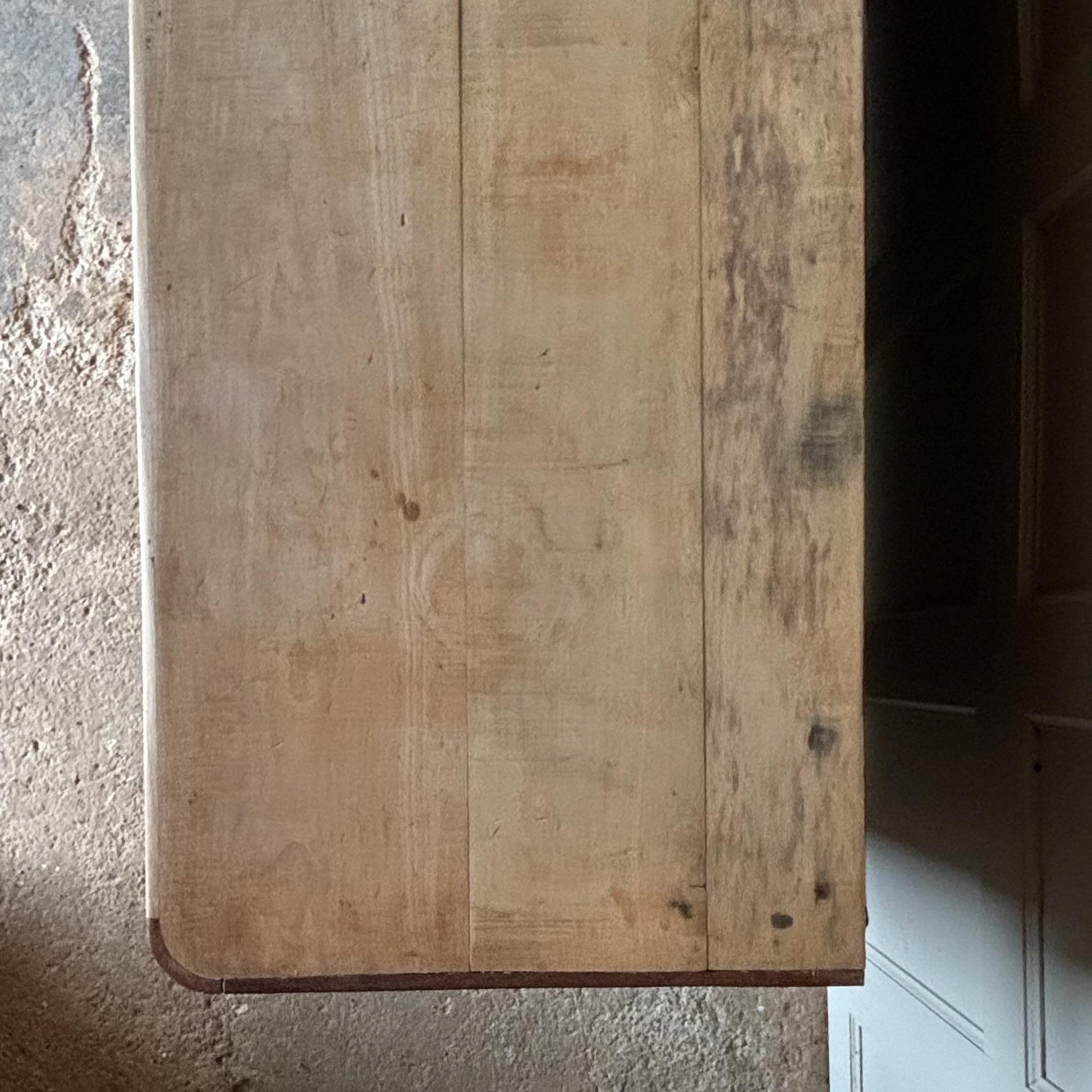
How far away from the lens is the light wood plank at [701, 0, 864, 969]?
2.52ft

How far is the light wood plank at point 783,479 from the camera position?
0.77 metres

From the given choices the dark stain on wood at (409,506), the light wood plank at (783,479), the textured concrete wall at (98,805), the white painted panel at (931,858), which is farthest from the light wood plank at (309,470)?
the textured concrete wall at (98,805)

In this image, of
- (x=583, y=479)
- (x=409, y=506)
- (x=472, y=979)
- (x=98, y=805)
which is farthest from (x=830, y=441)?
(x=98, y=805)

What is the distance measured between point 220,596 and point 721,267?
475 mm

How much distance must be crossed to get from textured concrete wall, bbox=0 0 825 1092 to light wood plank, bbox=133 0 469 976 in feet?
3.11

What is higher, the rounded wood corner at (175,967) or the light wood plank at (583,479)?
the light wood plank at (583,479)

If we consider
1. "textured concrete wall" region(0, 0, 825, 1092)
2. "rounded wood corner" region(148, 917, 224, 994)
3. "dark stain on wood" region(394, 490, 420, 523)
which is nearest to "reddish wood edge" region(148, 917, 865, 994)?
"rounded wood corner" region(148, 917, 224, 994)

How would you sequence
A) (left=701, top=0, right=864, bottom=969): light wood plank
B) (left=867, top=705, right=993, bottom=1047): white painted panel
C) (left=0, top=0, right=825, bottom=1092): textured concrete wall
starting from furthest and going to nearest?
(left=0, top=0, right=825, bottom=1092): textured concrete wall → (left=867, top=705, right=993, bottom=1047): white painted panel → (left=701, top=0, right=864, bottom=969): light wood plank

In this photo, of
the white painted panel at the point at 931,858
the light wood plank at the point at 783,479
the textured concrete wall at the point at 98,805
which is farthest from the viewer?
the textured concrete wall at the point at 98,805

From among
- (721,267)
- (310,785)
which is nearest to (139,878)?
(310,785)

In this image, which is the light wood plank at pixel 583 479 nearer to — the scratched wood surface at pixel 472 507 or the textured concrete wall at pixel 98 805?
the scratched wood surface at pixel 472 507

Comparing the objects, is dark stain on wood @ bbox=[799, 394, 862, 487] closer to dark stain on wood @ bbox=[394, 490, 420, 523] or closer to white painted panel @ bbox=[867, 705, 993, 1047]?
dark stain on wood @ bbox=[394, 490, 420, 523]

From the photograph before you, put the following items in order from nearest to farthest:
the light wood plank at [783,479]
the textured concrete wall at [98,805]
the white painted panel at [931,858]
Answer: the light wood plank at [783,479] → the white painted panel at [931,858] → the textured concrete wall at [98,805]

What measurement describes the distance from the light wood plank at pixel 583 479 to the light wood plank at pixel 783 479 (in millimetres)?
21
